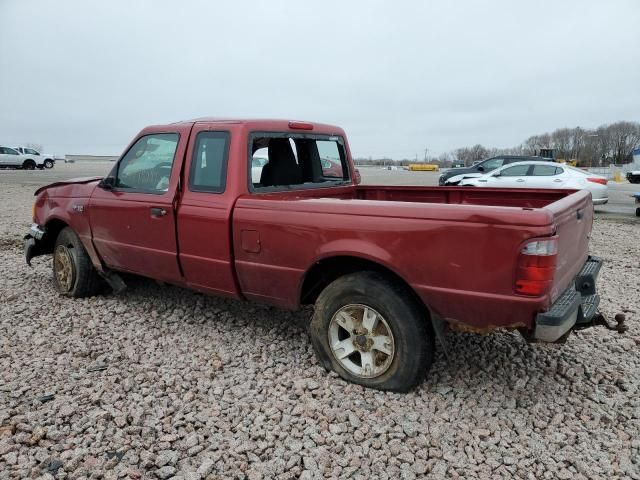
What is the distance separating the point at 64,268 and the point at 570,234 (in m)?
4.80

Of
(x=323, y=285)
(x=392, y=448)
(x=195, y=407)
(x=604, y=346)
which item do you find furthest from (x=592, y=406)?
(x=195, y=407)

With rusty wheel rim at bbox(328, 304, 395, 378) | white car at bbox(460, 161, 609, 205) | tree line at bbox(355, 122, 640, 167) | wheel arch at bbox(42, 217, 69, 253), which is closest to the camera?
rusty wheel rim at bbox(328, 304, 395, 378)

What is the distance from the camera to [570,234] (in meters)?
3.10

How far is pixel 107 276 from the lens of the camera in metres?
5.00

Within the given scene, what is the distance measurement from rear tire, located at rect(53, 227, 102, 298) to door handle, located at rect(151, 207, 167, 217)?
55.0 inches

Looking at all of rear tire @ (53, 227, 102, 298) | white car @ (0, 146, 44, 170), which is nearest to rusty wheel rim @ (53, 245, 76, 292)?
rear tire @ (53, 227, 102, 298)

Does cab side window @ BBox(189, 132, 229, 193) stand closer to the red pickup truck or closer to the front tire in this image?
the red pickup truck

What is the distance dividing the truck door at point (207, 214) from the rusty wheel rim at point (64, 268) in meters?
1.80

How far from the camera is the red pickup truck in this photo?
9.08 ft

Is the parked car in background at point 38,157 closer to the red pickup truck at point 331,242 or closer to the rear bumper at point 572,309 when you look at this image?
the red pickup truck at point 331,242

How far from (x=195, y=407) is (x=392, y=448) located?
1.27 m

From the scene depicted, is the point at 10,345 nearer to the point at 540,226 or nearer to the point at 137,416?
the point at 137,416

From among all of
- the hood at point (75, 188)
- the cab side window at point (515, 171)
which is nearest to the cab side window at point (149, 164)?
the hood at point (75, 188)

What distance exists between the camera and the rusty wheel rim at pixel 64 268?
5.19 metres
